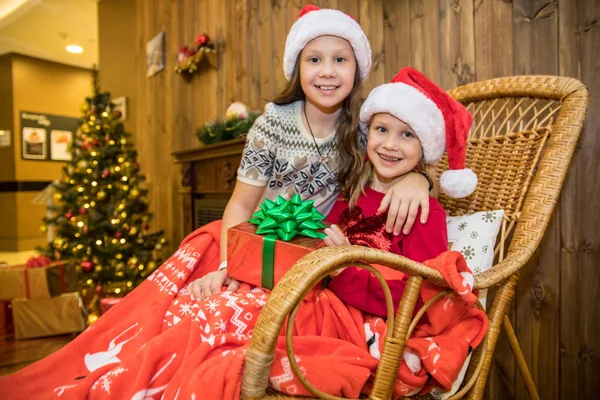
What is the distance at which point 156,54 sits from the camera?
382 cm

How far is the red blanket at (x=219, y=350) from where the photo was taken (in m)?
0.69

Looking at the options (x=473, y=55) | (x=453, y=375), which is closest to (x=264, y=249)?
(x=453, y=375)

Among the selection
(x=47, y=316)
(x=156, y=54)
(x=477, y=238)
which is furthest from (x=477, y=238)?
(x=156, y=54)

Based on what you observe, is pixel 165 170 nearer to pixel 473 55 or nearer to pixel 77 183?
pixel 77 183

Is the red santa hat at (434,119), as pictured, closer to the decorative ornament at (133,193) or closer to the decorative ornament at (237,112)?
the decorative ornament at (237,112)

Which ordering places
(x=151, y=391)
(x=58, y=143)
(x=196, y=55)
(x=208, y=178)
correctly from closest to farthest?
(x=151, y=391) < (x=208, y=178) < (x=196, y=55) < (x=58, y=143)

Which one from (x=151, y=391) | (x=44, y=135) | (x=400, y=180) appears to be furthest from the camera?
(x=44, y=135)

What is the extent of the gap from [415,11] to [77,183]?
8.75ft

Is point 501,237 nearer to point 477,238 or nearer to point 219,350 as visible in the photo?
point 477,238

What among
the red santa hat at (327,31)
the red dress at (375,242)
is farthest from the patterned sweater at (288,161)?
the red santa hat at (327,31)

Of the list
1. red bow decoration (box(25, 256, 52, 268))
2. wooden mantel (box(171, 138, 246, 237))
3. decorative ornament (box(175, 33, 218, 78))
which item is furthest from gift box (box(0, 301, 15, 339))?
decorative ornament (box(175, 33, 218, 78))

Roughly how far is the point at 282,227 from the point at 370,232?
256 millimetres

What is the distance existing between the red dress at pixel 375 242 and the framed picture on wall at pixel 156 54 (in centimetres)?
320

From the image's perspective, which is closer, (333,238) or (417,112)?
(333,238)
